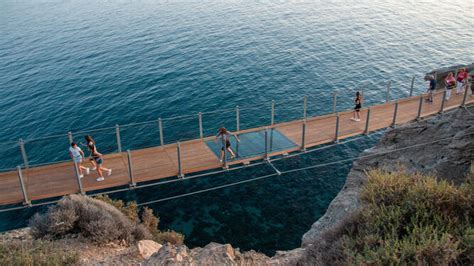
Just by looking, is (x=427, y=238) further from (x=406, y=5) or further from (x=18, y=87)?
(x=406, y=5)

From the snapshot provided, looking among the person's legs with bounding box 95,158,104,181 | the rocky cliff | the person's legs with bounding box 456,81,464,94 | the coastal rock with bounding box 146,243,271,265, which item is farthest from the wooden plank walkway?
the coastal rock with bounding box 146,243,271,265

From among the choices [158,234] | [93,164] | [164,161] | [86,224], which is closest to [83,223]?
[86,224]

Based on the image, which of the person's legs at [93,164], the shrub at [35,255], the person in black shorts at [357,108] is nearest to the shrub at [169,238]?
the person's legs at [93,164]

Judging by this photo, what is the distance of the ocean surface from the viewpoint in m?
20.3

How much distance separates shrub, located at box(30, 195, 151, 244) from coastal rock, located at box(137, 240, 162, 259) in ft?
3.28

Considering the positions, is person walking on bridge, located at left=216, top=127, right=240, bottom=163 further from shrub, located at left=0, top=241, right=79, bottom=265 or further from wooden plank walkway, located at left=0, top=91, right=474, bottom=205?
shrub, located at left=0, top=241, right=79, bottom=265

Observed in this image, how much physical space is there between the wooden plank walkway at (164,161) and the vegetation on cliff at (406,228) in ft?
27.3

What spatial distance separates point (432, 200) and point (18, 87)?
4004 centimetres

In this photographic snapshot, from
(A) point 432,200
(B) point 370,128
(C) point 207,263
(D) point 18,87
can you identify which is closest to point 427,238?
(A) point 432,200

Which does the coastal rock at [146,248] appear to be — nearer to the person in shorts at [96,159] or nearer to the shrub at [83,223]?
the shrub at [83,223]

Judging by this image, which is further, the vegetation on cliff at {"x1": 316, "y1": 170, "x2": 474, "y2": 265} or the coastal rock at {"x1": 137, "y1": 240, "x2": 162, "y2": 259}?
the coastal rock at {"x1": 137, "y1": 240, "x2": 162, "y2": 259}

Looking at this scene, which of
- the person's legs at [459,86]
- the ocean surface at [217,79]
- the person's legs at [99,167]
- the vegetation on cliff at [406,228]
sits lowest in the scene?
the ocean surface at [217,79]

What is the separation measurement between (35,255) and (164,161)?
8261mm

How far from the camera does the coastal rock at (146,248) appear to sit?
497 inches
